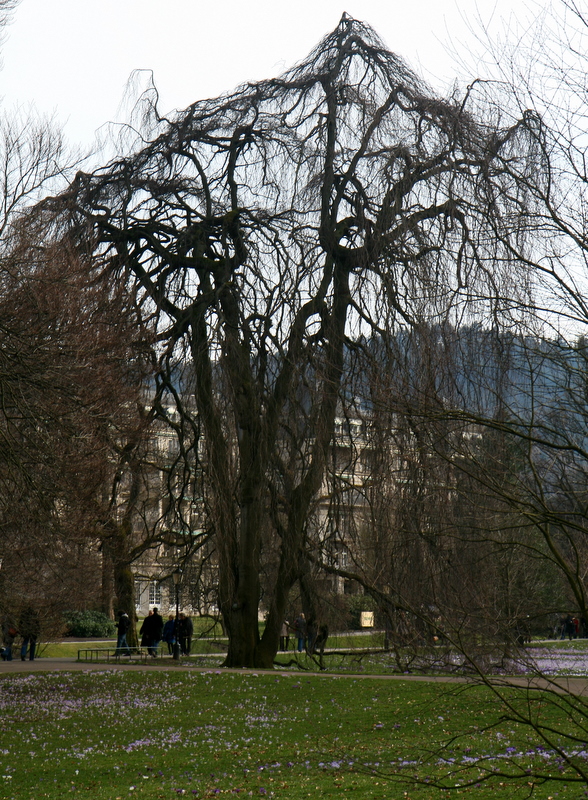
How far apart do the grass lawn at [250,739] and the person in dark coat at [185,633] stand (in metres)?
7.96

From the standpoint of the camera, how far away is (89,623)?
3619cm

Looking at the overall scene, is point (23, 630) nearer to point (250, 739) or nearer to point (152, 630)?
point (152, 630)

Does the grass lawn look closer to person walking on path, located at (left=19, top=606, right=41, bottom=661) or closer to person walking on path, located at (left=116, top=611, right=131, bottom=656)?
person walking on path, located at (left=19, top=606, right=41, bottom=661)

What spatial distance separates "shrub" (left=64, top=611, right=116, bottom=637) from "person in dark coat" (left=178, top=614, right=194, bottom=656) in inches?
469

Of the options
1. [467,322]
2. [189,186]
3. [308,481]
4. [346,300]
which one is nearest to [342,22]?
[189,186]

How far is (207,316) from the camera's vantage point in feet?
45.2

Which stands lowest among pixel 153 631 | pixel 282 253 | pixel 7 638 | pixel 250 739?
pixel 250 739

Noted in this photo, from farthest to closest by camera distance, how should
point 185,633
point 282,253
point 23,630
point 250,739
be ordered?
point 185,633
point 23,630
point 282,253
point 250,739

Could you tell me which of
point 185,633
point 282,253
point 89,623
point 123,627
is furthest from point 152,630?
point 89,623

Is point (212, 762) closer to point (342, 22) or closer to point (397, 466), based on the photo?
point (397, 466)

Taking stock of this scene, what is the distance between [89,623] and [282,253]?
2641 centimetres

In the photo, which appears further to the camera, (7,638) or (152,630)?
(7,638)

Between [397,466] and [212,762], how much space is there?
4021 millimetres

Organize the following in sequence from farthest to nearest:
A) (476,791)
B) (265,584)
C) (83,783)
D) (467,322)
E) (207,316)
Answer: (265,584) < (207,316) < (467,322) < (83,783) < (476,791)
